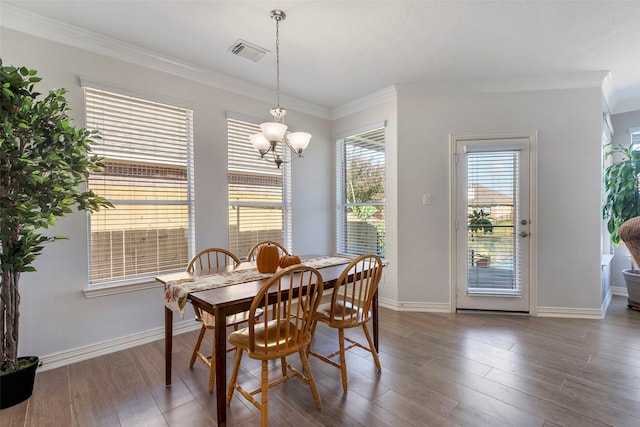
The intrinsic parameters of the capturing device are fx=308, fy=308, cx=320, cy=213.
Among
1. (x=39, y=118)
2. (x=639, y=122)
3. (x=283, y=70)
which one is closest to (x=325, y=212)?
(x=283, y=70)

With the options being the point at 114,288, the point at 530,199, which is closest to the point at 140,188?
the point at 114,288

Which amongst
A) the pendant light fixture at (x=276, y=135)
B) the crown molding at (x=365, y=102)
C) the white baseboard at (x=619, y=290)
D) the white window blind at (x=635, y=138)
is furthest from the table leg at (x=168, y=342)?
the white window blind at (x=635, y=138)

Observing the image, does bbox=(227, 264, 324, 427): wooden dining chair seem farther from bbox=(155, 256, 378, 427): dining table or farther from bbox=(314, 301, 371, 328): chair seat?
bbox=(314, 301, 371, 328): chair seat

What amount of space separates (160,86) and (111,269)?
1.72m

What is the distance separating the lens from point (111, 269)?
2662 mm

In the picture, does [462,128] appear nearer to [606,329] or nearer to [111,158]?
[606,329]

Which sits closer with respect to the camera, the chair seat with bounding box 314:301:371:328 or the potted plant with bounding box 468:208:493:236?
the chair seat with bounding box 314:301:371:328

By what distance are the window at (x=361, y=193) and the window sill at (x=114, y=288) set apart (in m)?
2.49

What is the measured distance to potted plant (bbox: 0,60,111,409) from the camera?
1.80m

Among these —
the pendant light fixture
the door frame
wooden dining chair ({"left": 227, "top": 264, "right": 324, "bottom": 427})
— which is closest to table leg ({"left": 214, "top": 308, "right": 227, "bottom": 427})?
wooden dining chair ({"left": 227, "top": 264, "right": 324, "bottom": 427})

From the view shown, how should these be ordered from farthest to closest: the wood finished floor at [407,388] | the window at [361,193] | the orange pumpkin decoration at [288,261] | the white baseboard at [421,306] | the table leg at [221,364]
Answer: the window at [361,193] < the white baseboard at [421,306] < the orange pumpkin decoration at [288,261] < the wood finished floor at [407,388] < the table leg at [221,364]

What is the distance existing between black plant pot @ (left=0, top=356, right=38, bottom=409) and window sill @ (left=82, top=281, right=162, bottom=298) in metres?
0.59

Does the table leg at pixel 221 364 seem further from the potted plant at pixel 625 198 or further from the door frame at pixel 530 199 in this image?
the potted plant at pixel 625 198

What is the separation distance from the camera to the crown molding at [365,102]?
3670mm
